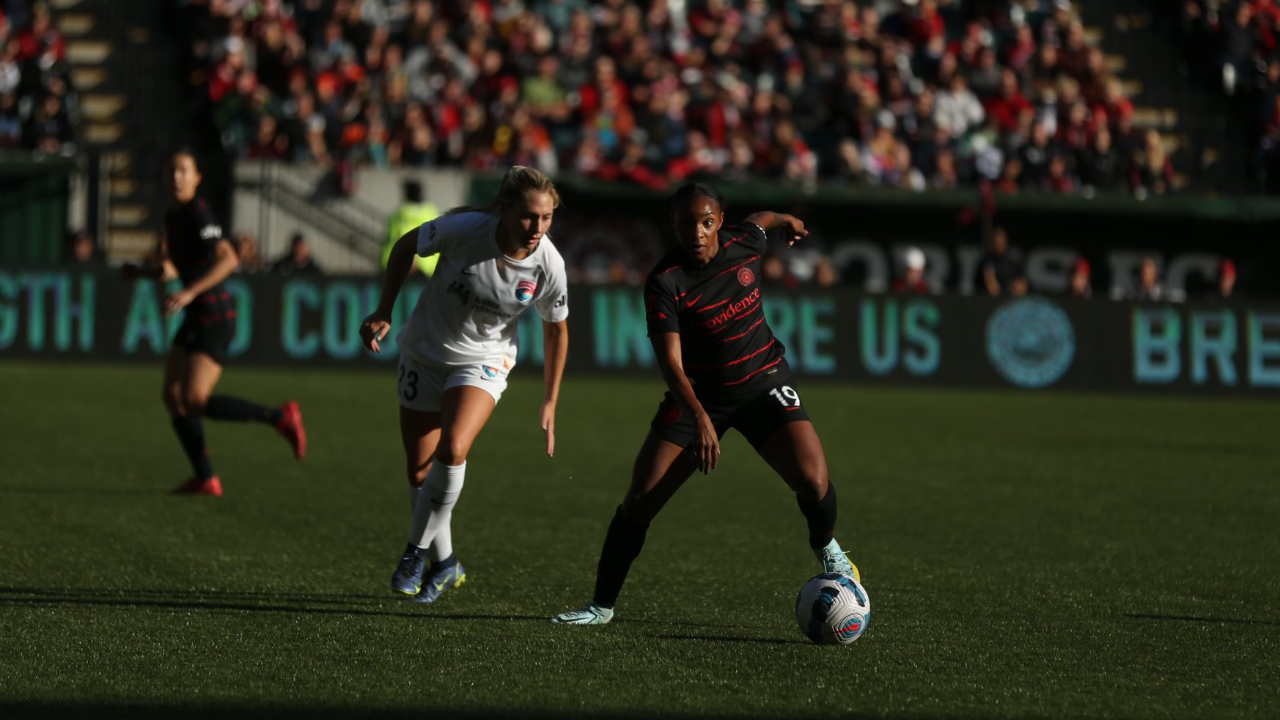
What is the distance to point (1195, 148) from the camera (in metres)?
26.2

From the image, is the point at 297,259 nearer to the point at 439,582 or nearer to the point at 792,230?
the point at 439,582

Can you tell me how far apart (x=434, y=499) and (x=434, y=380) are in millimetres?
537

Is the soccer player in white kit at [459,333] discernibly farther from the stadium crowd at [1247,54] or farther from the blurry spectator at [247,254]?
the stadium crowd at [1247,54]

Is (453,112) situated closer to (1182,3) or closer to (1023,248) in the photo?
(1023,248)

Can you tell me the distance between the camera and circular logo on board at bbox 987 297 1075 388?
2112 cm

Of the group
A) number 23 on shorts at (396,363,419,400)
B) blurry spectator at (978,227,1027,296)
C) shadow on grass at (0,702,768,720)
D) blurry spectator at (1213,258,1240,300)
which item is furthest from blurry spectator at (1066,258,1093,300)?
Answer: shadow on grass at (0,702,768,720)

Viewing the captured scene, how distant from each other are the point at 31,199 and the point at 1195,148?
1726 cm

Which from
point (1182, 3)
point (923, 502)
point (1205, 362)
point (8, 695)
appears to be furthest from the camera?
point (1182, 3)

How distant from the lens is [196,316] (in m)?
10.8

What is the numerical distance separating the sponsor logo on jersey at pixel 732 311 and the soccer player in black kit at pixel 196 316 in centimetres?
442

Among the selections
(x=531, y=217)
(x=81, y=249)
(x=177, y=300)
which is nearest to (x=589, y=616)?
(x=531, y=217)

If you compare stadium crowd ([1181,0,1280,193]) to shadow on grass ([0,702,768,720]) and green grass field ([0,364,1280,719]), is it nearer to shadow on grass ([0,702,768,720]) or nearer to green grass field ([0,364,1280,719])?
green grass field ([0,364,1280,719])

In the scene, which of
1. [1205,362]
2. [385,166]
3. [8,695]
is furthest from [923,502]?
[385,166]

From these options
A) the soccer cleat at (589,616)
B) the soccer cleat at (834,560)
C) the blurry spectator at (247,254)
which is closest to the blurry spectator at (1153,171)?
the blurry spectator at (247,254)
